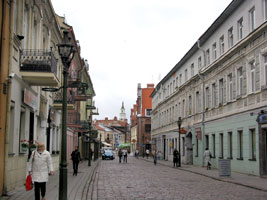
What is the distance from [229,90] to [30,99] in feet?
52.0

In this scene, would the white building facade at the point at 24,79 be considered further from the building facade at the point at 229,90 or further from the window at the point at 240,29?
the window at the point at 240,29

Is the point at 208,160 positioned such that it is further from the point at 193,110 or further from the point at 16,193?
the point at 16,193

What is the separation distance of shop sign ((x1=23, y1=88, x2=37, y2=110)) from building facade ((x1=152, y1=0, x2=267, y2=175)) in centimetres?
1167

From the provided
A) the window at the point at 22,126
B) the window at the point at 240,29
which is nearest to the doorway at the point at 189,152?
the window at the point at 240,29

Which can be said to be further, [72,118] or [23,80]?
[72,118]

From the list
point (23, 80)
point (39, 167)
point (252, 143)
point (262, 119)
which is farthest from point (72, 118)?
point (39, 167)

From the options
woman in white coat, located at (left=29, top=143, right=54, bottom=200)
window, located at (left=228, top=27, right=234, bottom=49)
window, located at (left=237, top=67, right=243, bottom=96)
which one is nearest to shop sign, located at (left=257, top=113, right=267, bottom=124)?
window, located at (left=237, top=67, right=243, bottom=96)

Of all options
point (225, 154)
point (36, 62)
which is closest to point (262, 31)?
point (225, 154)

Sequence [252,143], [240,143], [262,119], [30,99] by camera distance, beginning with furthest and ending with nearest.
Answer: [240,143]
[252,143]
[262,119]
[30,99]

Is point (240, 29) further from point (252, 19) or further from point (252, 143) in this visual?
point (252, 143)

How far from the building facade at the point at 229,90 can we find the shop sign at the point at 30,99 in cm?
1167

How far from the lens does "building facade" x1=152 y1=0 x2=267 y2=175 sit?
2262 centimetres

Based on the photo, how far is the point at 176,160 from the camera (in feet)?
116

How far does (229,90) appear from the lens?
28.2 meters
